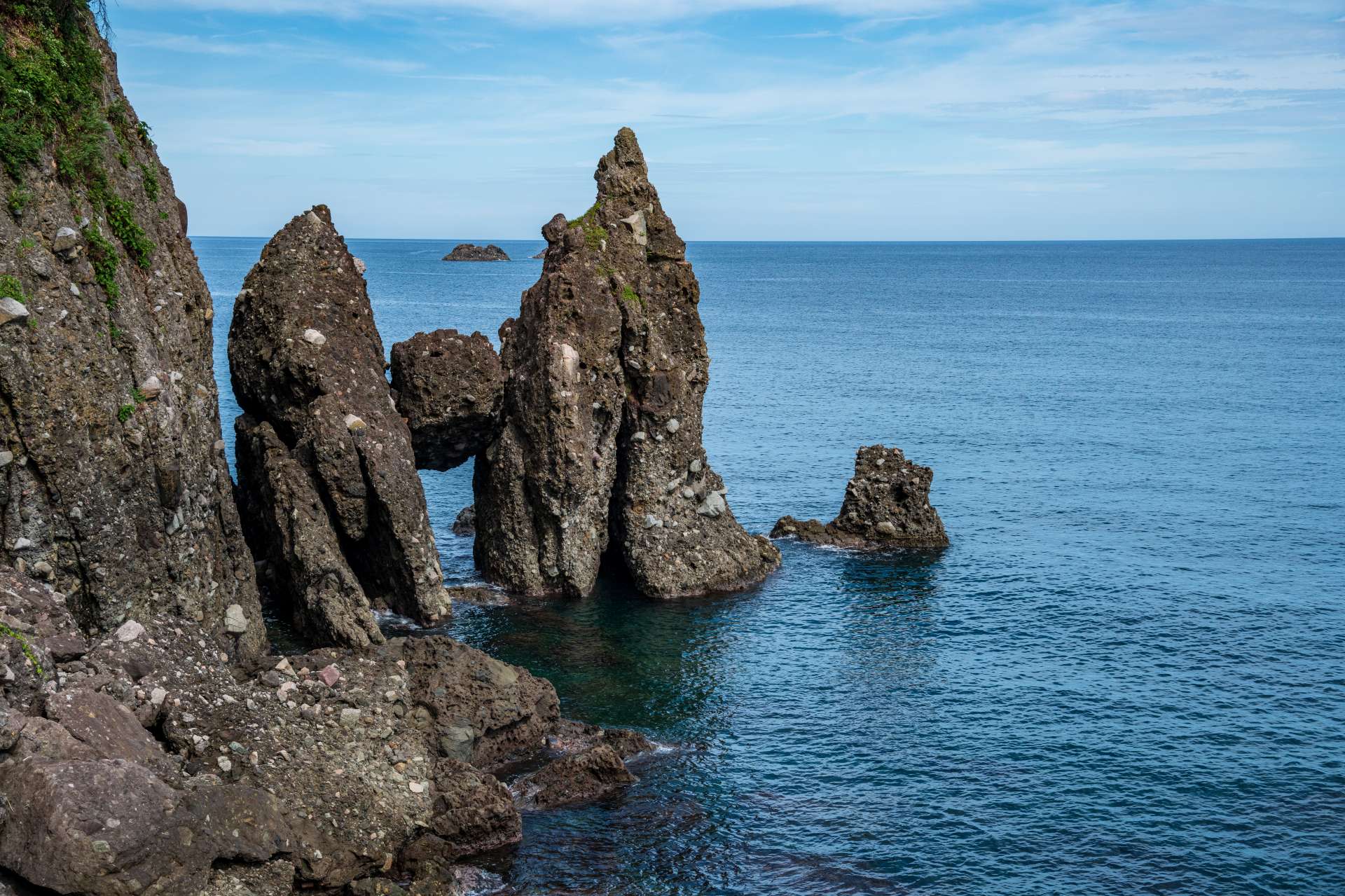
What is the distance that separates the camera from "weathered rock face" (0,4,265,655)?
92.6ft

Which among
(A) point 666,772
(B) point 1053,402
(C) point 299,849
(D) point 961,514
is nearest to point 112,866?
(C) point 299,849

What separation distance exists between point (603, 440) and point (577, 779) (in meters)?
20.3

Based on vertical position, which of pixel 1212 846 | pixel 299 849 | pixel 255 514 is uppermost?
pixel 255 514

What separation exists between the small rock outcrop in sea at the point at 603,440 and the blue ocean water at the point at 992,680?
68.7 inches

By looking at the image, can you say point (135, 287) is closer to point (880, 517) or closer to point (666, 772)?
point (666, 772)

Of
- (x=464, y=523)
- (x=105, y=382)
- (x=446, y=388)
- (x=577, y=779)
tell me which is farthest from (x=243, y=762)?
(x=464, y=523)

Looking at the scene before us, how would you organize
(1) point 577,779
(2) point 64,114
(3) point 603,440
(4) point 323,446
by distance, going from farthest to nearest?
(3) point 603,440 < (4) point 323,446 < (2) point 64,114 < (1) point 577,779

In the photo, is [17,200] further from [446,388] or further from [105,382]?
[446,388]

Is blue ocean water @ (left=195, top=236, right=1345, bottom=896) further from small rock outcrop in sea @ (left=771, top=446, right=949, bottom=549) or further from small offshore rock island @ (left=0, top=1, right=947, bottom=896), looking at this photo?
small offshore rock island @ (left=0, top=1, right=947, bottom=896)

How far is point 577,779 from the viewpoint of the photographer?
99.3ft

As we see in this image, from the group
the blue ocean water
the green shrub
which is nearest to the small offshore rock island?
the green shrub

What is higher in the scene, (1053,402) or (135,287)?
(135,287)

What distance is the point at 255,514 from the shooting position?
4381cm

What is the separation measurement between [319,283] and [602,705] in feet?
60.8
